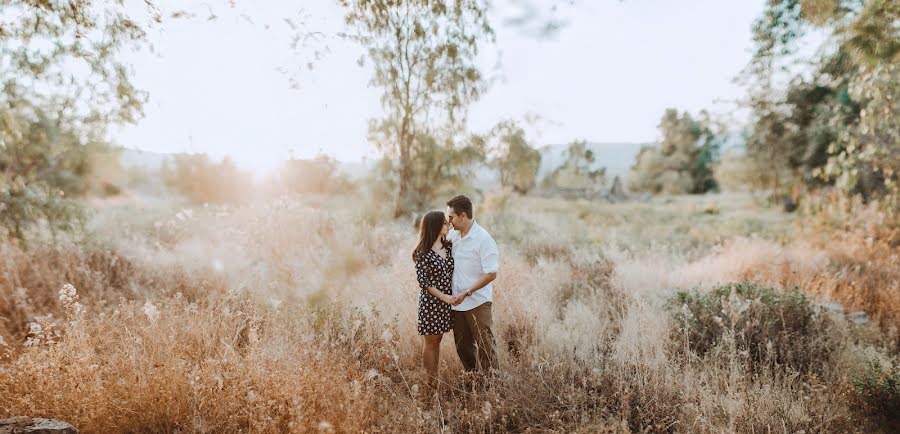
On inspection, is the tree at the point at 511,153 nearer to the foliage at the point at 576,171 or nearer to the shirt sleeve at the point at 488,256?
the shirt sleeve at the point at 488,256

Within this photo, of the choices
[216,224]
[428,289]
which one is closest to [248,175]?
[216,224]

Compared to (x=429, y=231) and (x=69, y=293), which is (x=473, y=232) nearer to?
(x=429, y=231)

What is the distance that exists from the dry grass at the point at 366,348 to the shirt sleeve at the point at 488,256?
0.84 meters

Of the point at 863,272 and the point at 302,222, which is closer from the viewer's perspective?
the point at 863,272

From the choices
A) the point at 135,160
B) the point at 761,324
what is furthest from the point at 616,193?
the point at 135,160

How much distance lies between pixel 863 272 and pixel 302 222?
915 centimetres

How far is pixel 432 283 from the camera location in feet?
12.9

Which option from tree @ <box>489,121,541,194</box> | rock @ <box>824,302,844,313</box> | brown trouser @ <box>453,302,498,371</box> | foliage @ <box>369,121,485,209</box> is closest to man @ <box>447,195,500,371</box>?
brown trouser @ <box>453,302,498,371</box>

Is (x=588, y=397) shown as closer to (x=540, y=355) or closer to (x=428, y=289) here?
(x=540, y=355)

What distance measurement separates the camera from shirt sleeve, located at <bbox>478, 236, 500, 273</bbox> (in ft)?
12.5

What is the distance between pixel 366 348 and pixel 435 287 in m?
0.92

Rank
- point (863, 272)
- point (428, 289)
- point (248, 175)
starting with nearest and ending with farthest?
1. point (428, 289)
2. point (863, 272)
3. point (248, 175)

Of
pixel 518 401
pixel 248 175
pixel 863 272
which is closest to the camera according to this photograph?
pixel 518 401

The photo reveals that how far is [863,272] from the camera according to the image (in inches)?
290
